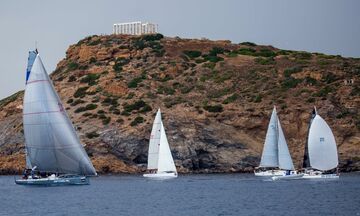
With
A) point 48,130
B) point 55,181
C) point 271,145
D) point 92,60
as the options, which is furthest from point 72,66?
point 48,130

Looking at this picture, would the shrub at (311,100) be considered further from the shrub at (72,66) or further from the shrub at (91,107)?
the shrub at (72,66)

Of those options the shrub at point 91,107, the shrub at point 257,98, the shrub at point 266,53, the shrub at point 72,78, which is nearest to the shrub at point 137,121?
the shrub at point 91,107

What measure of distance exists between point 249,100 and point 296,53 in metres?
25.5

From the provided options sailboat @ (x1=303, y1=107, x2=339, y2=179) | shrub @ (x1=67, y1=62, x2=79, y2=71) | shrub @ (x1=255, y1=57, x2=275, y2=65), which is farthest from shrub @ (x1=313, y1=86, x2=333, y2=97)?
shrub @ (x1=67, y1=62, x2=79, y2=71)

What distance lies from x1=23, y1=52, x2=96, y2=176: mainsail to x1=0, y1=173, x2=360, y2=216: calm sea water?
2125mm

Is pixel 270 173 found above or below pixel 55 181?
above

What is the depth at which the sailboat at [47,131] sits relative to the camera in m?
63.5

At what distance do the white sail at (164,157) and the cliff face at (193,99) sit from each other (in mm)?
6698

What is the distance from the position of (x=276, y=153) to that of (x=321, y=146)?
25.6 ft

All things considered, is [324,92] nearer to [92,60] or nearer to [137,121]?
[137,121]

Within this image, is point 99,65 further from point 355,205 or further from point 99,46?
point 355,205

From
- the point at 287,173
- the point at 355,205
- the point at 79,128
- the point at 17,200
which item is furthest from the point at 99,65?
the point at 355,205

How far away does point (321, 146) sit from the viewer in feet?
250

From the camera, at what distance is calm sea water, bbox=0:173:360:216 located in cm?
5219
